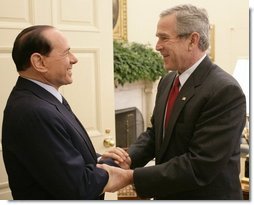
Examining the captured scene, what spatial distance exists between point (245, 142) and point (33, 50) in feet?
4.31

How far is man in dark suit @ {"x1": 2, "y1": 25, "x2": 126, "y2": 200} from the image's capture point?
1.06m

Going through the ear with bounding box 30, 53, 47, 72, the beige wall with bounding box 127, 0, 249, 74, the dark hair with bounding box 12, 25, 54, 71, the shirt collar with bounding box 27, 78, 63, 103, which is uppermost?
the beige wall with bounding box 127, 0, 249, 74

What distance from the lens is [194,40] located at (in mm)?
1288

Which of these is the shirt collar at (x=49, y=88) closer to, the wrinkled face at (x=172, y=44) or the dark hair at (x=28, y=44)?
the dark hair at (x=28, y=44)

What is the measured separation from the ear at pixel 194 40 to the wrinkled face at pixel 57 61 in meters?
0.43

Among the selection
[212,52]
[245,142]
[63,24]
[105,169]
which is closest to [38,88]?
[105,169]

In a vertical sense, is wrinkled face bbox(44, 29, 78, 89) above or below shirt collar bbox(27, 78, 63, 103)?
above

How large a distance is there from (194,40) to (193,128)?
1.04 ft

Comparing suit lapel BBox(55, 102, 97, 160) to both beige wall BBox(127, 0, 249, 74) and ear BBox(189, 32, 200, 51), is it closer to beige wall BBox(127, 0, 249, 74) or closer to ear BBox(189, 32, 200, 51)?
ear BBox(189, 32, 200, 51)

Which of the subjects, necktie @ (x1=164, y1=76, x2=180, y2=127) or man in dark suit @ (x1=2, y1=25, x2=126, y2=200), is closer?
man in dark suit @ (x1=2, y1=25, x2=126, y2=200)

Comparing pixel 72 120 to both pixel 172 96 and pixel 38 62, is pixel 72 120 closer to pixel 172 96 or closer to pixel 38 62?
pixel 38 62

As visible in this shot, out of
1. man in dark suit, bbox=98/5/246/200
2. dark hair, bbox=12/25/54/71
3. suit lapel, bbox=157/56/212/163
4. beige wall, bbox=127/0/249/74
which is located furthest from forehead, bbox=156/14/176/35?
beige wall, bbox=127/0/249/74

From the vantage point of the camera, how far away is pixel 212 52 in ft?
15.1

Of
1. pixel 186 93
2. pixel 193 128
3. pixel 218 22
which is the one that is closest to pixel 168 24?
pixel 186 93
